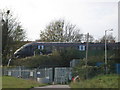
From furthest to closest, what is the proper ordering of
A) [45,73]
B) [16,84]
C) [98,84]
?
[45,73] → [16,84] → [98,84]

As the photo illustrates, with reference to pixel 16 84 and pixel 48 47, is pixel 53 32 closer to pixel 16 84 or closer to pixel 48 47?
pixel 48 47

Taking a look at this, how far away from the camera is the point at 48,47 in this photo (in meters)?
64.4

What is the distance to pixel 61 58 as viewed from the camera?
61.0 metres

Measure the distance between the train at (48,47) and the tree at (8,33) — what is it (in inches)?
84.0

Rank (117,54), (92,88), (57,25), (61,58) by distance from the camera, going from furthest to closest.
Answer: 1. (57,25)
2. (61,58)
3. (117,54)
4. (92,88)

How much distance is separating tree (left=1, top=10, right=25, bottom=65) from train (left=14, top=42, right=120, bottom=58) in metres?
2.13

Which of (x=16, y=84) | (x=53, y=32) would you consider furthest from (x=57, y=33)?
(x=16, y=84)

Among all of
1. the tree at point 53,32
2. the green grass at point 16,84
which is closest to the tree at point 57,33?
the tree at point 53,32

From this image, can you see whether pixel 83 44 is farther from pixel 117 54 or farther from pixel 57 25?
pixel 57 25

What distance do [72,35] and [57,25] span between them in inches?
180

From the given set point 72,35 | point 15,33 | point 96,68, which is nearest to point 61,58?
point 15,33

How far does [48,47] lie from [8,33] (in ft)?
26.7

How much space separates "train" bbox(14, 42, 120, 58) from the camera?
62531 mm

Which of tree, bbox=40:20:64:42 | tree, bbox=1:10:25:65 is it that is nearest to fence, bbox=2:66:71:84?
tree, bbox=1:10:25:65
